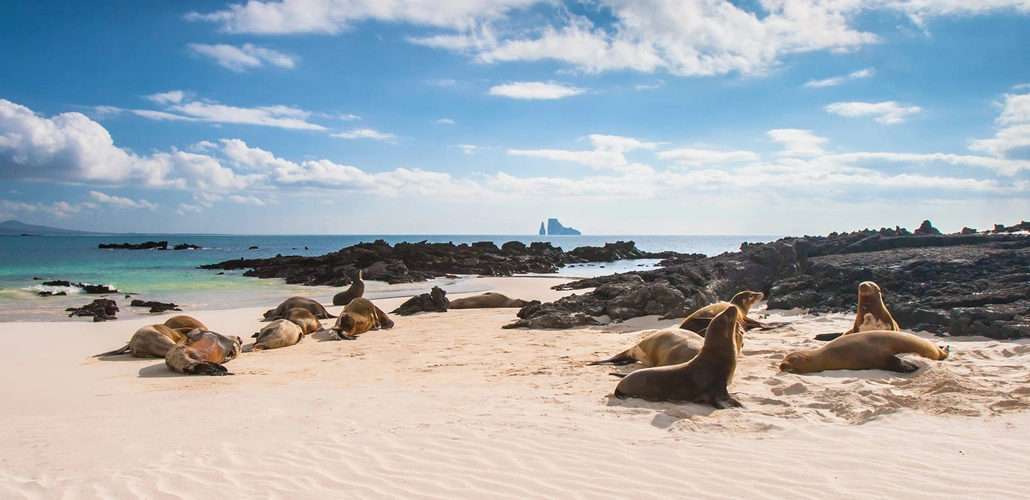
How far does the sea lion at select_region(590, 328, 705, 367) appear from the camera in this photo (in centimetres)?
739

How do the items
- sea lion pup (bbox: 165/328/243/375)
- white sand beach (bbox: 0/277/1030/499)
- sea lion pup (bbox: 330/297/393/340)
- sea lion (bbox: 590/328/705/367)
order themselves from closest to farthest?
white sand beach (bbox: 0/277/1030/499) → sea lion (bbox: 590/328/705/367) → sea lion pup (bbox: 165/328/243/375) → sea lion pup (bbox: 330/297/393/340)

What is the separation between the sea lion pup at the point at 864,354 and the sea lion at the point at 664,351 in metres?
1.09

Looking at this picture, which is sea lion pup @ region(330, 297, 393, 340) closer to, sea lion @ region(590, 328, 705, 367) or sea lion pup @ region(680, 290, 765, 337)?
sea lion @ region(590, 328, 705, 367)

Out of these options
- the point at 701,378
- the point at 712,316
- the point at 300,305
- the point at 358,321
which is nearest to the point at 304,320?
the point at 358,321

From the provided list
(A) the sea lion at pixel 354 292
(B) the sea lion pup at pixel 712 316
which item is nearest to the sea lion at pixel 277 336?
(B) the sea lion pup at pixel 712 316

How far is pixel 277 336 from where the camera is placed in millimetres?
10500

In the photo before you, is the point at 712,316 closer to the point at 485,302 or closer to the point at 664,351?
the point at 664,351

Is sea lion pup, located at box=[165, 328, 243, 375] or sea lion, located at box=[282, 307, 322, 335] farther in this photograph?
sea lion, located at box=[282, 307, 322, 335]

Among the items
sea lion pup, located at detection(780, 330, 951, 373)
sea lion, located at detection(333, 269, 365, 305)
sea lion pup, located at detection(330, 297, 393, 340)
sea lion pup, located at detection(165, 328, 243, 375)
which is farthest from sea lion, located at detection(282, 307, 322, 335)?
sea lion pup, located at detection(780, 330, 951, 373)

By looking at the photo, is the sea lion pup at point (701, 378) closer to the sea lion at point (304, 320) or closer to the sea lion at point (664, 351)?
the sea lion at point (664, 351)

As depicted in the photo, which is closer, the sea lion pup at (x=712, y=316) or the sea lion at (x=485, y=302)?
the sea lion pup at (x=712, y=316)

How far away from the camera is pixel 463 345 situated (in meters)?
10.1

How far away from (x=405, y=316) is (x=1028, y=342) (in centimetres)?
1195

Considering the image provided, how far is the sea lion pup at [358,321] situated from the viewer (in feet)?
38.1
